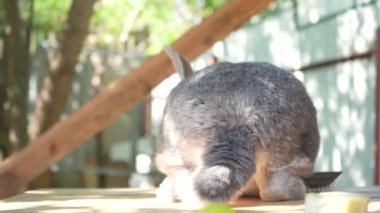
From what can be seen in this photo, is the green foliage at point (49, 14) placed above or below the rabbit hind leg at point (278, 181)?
above

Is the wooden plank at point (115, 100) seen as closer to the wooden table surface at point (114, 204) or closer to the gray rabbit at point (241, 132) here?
the wooden table surface at point (114, 204)

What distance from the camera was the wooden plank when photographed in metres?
3.29

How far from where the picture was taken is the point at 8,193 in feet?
10.1

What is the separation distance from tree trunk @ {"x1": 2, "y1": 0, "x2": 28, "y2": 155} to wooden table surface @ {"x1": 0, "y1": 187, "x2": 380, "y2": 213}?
350cm

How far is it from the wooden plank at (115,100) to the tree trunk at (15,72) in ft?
7.20

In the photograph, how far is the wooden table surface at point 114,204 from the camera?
1655 mm

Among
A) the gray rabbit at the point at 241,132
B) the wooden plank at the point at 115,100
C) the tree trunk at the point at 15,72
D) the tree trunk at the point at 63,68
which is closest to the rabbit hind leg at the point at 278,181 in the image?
the gray rabbit at the point at 241,132

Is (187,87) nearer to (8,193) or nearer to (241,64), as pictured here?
(241,64)

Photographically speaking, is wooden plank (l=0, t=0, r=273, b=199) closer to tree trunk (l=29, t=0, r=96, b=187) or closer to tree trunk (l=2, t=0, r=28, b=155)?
tree trunk (l=29, t=0, r=96, b=187)

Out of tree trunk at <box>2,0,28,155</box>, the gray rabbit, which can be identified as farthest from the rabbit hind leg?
tree trunk at <box>2,0,28,155</box>

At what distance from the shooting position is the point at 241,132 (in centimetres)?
166

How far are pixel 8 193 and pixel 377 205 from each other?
176cm

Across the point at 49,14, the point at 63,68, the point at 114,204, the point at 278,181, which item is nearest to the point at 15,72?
the point at 63,68

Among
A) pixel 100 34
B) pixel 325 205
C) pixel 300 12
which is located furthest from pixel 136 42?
pixel 325 205
